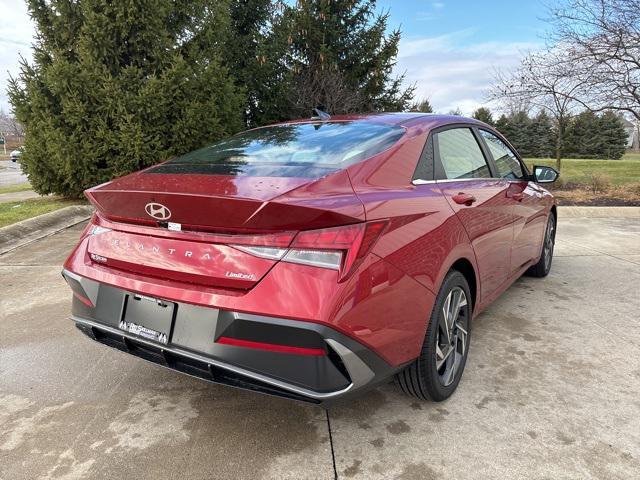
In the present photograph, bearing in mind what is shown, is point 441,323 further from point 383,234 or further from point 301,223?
point 301,223

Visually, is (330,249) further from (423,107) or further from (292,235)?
(423,107)

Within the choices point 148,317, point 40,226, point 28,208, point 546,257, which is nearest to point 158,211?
point 148,317

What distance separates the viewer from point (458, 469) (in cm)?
204

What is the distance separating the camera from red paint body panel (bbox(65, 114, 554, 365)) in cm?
182

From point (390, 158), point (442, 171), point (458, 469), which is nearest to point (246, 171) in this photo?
point (390, 158)

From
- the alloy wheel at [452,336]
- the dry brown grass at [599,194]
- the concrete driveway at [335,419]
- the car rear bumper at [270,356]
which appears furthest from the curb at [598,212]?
the car rear bumper at [270,356]

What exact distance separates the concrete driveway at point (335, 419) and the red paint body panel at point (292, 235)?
50 centimetres

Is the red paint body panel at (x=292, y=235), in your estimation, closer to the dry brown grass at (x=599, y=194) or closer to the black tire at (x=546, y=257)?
the black tire at (x=546, y=257)

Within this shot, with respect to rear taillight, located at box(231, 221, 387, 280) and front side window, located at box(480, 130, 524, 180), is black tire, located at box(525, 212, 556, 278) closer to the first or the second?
front side window, located at box(480, 130, 524, 180)

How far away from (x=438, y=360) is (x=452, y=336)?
0.18 meters

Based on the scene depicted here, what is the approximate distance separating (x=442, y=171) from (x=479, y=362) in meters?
1.25

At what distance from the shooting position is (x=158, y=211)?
2.08 meters

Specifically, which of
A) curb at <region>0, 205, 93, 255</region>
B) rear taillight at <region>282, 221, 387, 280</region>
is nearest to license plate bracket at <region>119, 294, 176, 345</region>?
rear taillight at <region>282, 221, 387, 280</region>

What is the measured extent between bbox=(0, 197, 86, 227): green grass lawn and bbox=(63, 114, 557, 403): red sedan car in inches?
225
